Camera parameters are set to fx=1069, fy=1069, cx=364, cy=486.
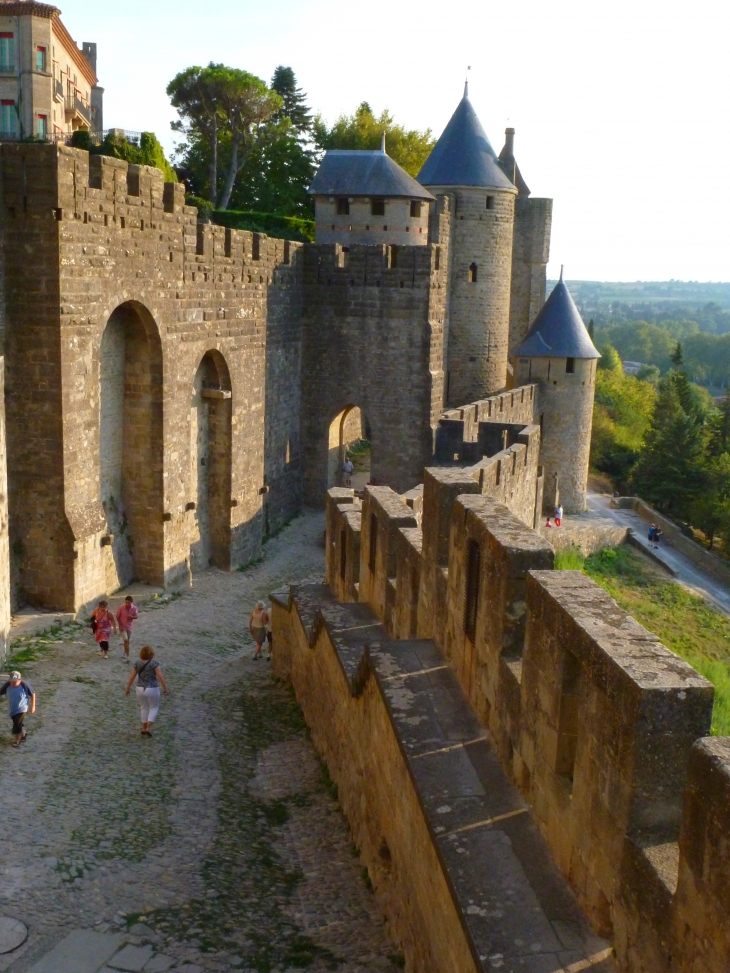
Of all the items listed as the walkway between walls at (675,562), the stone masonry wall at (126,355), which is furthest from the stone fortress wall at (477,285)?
the stone masonry wall at (126,355)

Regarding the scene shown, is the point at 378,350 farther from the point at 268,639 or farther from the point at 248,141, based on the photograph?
the point at 248,141

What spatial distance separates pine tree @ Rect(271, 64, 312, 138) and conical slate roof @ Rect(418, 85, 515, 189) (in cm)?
2152

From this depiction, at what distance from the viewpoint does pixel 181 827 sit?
27.1ft

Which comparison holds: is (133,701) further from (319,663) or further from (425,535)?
(425,535)

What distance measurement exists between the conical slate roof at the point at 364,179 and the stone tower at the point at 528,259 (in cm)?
961

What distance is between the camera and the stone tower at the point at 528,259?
107ft

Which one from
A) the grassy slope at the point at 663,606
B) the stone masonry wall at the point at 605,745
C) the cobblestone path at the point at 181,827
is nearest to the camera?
the stone masonry wall at the point at 605,745

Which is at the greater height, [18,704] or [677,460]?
[18,704]

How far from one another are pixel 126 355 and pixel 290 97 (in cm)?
3786

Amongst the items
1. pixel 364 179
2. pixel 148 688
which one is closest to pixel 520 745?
pixel 148 688

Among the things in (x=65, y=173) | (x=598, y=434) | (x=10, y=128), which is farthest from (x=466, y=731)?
(x=598, y=434)

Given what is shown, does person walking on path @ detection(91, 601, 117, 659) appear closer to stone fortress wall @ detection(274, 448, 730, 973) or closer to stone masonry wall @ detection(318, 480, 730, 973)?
stone fortress wall @ detection(274, 448, 730, 973)

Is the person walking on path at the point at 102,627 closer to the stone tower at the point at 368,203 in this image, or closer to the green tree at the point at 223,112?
the stone tower at the point at 368,203

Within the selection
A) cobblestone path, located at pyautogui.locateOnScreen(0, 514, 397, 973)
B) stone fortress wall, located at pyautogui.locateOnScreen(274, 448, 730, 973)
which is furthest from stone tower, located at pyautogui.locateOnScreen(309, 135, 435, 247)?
stone fortress wall, located at pyautogui.locateOnScreen(274, 448, 730, 973)
